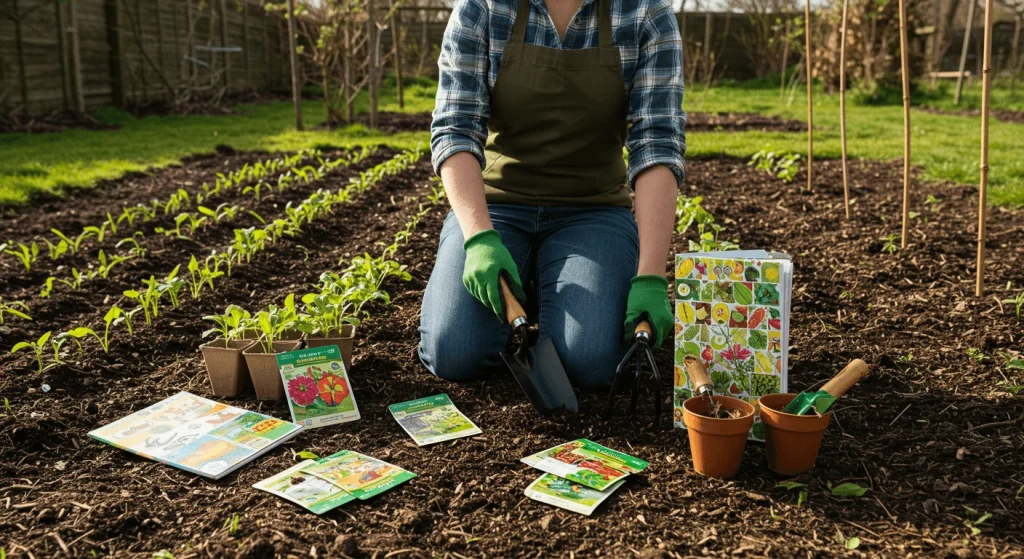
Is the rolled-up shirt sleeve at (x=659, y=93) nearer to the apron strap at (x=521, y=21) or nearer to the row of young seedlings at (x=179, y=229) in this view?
the apron strap at (x=521, y=21)

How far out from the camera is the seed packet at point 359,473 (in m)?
1.96

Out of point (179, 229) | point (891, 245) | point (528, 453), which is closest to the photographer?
point (528, 453)

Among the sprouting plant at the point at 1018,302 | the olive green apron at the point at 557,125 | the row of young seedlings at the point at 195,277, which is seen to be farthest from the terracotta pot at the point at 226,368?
the sprouting plant at the point at 1018,302

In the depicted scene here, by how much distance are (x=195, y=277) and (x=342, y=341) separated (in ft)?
5.28

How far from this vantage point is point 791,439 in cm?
197

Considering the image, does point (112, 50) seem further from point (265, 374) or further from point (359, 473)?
point (359, 473)

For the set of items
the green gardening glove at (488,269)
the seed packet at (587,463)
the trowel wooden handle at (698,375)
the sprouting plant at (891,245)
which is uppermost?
the green gardening glove at (488,269)

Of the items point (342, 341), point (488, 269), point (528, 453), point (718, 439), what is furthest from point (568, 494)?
point (342, 341)

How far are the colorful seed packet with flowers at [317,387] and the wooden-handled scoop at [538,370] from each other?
0.50 meters

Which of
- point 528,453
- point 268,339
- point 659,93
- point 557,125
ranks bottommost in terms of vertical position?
point 528,453

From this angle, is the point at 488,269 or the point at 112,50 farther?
the point at 112,50

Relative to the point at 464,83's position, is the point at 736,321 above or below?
below

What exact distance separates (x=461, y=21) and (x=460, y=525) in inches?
67.5

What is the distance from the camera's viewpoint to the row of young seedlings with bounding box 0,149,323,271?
396 centimetres
